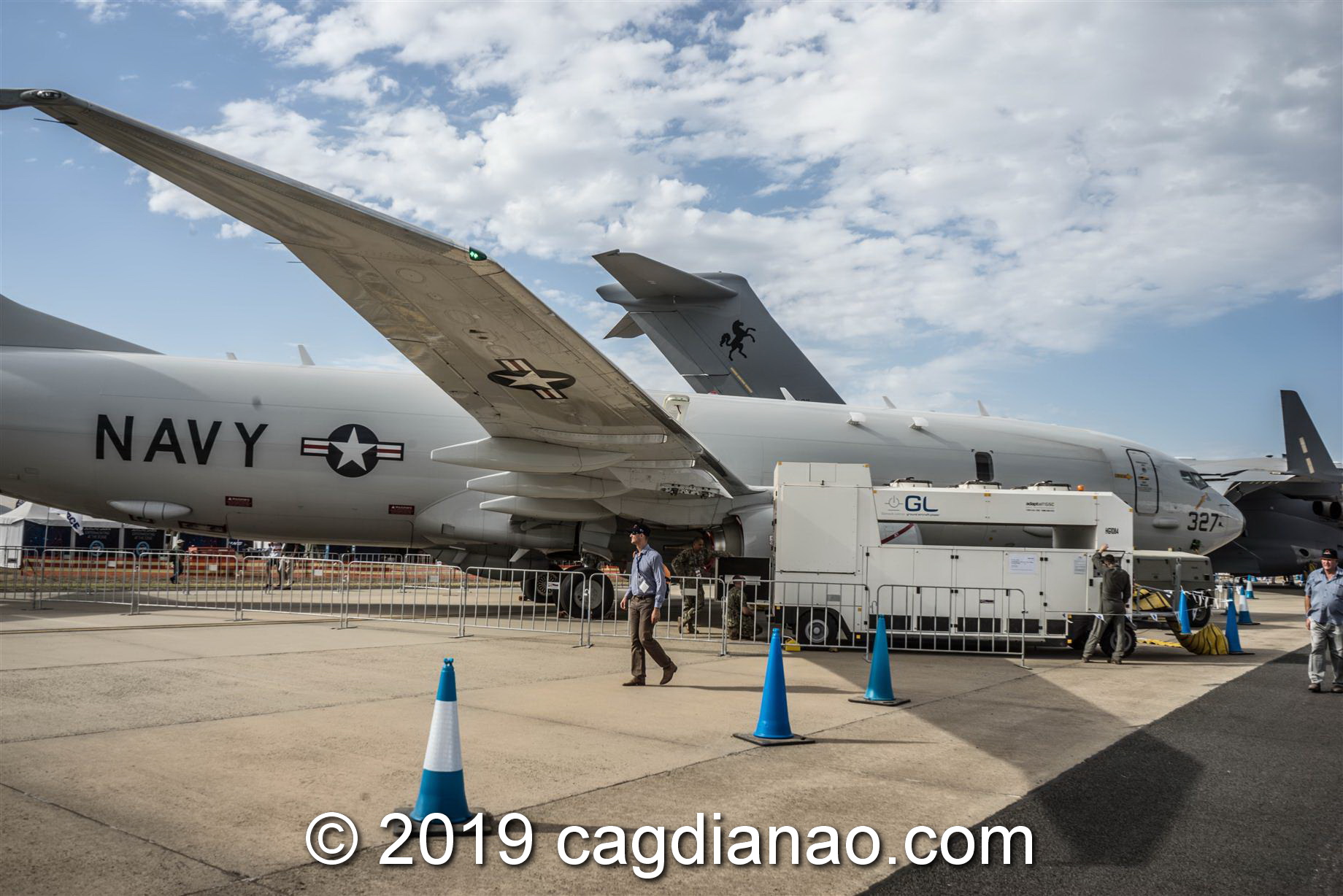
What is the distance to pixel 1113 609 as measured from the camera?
12773mm

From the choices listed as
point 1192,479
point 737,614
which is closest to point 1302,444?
point 1192,479

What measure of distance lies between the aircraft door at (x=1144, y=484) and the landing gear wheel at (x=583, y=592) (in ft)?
35.7

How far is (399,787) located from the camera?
504 centimetres

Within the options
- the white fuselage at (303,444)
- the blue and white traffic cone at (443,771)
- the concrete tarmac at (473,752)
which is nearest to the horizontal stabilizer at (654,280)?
the white fuselage at (303,444)

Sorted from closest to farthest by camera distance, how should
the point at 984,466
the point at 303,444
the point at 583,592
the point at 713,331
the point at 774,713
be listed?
the point at 774,713
the point at 583,592
the point at 303,444
the point at 984,466
the point at 713,331

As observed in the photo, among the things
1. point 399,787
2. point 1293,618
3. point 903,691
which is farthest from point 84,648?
point 1293,618

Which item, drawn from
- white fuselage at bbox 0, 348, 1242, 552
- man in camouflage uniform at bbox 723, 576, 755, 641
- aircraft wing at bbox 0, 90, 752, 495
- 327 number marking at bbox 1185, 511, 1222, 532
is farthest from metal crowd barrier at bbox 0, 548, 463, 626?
327 number marking at bbox 1185, 511, 1222, 532

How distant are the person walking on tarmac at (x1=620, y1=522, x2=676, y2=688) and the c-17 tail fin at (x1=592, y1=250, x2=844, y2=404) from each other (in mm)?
A: 12224

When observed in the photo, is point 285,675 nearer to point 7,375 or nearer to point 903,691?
point 903,691

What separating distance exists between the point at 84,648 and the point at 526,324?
19.5 ft

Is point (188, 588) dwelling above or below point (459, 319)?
below

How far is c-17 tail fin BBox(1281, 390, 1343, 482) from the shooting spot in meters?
35.5

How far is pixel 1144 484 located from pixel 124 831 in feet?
62.5

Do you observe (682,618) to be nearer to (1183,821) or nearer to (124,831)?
(1183,821)
